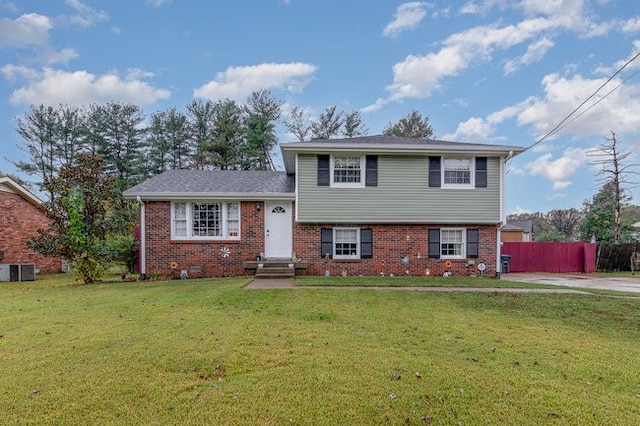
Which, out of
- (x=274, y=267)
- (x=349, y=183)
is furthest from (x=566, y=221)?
(x=274, y=267)

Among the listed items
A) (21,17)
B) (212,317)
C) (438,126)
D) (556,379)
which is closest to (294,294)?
(212,317)

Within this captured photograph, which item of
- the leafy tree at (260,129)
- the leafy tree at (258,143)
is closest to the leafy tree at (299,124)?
the leafy tree at (260,129)

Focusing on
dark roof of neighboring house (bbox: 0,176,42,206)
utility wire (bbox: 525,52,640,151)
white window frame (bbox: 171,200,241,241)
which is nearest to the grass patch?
white window frame (bbox: 171,200,241,241)

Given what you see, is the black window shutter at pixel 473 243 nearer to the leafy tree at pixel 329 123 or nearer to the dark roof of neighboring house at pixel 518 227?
the dark roof of neighboring house at pixel 518 227

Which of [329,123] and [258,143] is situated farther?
[329,123]

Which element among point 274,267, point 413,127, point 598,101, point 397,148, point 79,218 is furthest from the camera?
point 413,127

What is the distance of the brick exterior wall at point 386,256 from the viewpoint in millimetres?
12781

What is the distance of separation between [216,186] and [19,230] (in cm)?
1006

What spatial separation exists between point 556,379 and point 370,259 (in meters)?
9.14

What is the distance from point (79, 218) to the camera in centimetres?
1157

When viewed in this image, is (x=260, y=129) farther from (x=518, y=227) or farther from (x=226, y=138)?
(x=518, y=227)

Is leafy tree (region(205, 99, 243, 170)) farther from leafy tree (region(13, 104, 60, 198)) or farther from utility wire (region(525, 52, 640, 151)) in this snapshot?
utility wire (region(525, 52, 640, 151))

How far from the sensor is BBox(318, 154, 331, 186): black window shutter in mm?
12609

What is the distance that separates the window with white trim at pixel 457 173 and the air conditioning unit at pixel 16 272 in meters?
16.9
